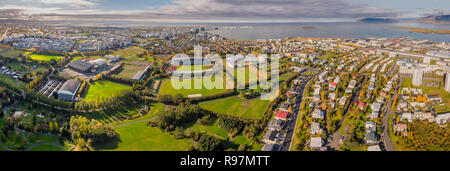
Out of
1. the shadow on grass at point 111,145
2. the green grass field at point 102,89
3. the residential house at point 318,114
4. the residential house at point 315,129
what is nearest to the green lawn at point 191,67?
the green grass field at point 102,89

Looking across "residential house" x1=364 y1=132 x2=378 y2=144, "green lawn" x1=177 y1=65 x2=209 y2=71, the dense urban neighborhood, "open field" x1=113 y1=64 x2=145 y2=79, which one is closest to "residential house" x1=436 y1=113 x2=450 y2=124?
the dense urban neighborhood

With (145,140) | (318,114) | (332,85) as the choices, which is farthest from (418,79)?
(145,140)

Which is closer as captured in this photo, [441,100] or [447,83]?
[441,100]

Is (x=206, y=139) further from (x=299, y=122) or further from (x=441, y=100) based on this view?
(x=441, y=100)

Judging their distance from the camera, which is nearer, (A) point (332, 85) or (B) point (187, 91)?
(B) point (187, 91)

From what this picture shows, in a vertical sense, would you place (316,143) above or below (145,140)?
above

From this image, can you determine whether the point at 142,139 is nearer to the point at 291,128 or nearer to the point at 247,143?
the point at 247,143

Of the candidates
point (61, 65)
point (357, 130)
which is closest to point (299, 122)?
point (357, 130)
